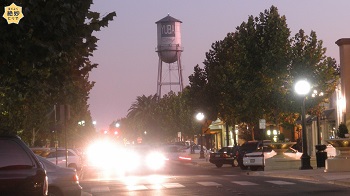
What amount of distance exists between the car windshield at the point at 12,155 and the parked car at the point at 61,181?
6.43m

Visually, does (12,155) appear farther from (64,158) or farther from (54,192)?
(64,158)

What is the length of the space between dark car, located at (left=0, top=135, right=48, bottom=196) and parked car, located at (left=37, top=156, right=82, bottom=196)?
6446 mm

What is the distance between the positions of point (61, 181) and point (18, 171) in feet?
22.9

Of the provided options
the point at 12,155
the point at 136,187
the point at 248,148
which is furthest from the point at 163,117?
the point at 12,155

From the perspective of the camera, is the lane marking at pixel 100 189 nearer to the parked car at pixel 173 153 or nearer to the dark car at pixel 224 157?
the dark car at pixel 224 157

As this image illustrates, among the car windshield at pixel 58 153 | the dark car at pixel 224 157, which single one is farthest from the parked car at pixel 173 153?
the car windshield at pixel 58 153

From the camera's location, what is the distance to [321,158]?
40.8 metres

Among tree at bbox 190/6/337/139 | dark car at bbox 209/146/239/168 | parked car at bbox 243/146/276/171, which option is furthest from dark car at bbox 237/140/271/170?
tree at bbox 190/6/337/139

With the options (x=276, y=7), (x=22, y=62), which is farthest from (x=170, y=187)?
(x=276, y=7)

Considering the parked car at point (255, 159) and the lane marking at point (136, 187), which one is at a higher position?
the parked car at point (255, 159)

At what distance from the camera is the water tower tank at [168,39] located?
118m

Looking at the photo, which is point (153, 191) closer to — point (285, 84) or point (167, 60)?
point (285, 84)

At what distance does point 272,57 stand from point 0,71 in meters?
38.1

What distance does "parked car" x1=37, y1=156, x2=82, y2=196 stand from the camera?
54.9 ft
